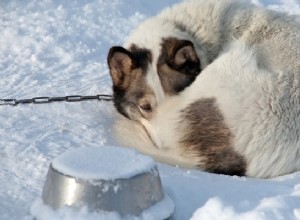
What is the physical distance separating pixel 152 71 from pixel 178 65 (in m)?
0.18

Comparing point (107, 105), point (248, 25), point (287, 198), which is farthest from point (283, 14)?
point (287, 198)

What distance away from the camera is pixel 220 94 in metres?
3.94

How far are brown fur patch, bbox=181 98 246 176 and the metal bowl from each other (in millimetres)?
1031

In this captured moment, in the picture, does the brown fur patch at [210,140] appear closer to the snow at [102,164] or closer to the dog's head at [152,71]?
the dog's head at [152,71]

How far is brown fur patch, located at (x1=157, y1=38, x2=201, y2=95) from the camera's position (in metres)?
4.50

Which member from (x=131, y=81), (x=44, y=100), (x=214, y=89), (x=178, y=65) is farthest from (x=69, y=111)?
(x=214, y=89)

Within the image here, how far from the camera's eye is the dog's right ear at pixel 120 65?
4633 mm

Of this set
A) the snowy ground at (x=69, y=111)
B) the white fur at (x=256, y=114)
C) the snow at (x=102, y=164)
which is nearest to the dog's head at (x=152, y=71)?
the snowy ground at (x=69, y=111)

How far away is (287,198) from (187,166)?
104 centimetres

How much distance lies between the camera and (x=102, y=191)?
2.72 meters

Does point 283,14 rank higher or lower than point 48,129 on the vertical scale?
higher

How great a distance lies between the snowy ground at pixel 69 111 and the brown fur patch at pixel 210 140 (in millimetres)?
137

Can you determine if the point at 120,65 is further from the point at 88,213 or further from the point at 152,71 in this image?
the point at 88,213

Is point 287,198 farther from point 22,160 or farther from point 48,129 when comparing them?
point 48,129
